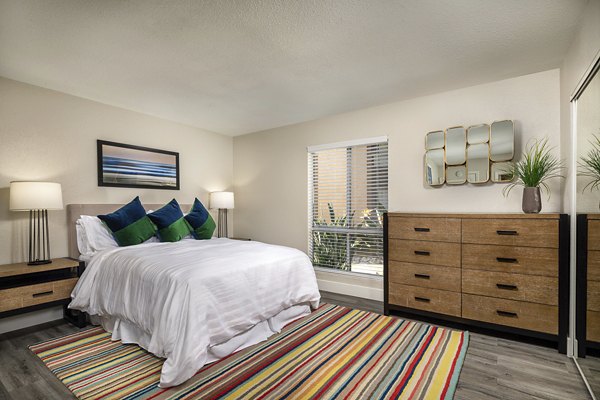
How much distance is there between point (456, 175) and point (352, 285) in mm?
1868

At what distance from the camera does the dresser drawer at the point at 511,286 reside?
2.47m

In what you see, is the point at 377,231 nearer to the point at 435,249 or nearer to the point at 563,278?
the point at 435,249

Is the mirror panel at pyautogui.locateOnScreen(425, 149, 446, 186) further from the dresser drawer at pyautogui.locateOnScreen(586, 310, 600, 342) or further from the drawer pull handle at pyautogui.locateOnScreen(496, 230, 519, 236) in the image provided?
the dresser drawer at pyautogui.locateOnScreen(586, 310, 600, 342)

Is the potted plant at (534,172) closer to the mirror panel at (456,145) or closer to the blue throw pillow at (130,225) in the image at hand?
the mirror panel at (456,145)

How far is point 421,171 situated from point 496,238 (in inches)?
44.6

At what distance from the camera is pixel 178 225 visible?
378 cm

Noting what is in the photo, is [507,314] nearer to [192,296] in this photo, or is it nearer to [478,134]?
[478,134]

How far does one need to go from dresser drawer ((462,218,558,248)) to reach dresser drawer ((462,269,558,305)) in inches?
10.8

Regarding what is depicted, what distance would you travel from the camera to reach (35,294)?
271 cm

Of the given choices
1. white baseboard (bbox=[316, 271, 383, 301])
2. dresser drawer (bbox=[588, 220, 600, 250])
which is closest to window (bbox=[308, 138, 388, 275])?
white baseboard (bbox=[316, 271, 383, 301])

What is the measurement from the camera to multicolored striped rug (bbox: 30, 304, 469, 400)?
1922 millimetres

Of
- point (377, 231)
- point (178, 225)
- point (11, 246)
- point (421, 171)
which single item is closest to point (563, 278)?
point (421, 171)

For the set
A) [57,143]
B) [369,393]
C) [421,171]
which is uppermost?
[57,143]

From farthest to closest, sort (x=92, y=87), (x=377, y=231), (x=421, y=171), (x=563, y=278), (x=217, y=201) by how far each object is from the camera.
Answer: (x=217, y=201), (x=377, y=231), (x=421, y=171), (x=92, y=87), (x=563, y=278)
